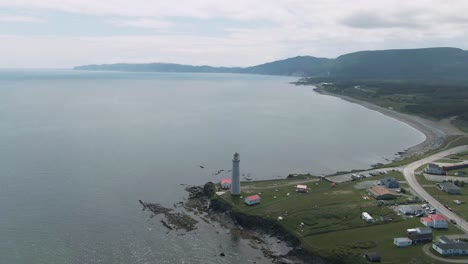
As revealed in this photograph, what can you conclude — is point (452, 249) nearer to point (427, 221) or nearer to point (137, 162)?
point (427, 221)

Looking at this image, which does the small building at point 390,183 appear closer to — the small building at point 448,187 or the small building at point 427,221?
the small building at point 448,187

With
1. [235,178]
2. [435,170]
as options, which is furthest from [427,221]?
[235,178]

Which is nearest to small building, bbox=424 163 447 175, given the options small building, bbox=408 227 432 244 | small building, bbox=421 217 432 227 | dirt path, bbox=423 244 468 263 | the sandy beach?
the sandy beach

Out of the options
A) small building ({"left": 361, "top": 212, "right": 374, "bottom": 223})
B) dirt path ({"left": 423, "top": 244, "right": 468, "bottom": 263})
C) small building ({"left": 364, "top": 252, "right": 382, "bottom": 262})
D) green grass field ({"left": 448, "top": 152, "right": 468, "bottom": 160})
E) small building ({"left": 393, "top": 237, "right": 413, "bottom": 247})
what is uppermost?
green grass field ({"left": 448, "top": 152, "right": 468, "bottom": 160})

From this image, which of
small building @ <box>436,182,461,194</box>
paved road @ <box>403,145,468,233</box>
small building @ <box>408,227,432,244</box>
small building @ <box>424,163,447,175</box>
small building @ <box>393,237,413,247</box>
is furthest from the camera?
small building @ <box>424,163,447,175</box>

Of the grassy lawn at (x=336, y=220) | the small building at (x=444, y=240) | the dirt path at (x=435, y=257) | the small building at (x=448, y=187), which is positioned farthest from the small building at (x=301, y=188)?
the small building at (x=444, y=240)

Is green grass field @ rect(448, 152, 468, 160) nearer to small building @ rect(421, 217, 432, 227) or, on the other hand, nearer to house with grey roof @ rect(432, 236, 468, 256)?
small building @ rect(421, 217, 432, 227)
